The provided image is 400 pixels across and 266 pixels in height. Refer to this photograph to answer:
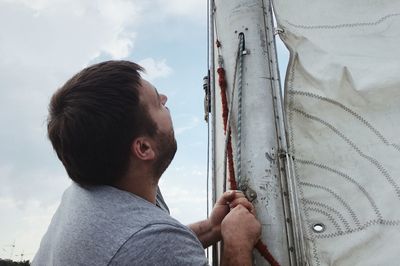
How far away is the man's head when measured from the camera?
5.10 feet

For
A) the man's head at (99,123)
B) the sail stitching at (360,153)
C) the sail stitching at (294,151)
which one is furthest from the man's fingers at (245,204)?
the sail stitching at (360,153)

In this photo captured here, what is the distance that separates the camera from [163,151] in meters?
1.70

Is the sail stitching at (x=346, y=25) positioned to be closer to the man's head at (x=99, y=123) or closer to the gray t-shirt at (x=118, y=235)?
the man's head at (x=99, y=123)

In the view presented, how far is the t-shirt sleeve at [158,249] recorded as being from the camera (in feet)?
4.15

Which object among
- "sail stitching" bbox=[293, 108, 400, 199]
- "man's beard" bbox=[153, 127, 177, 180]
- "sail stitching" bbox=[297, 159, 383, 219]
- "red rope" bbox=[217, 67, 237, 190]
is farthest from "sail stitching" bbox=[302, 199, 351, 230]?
"man's beard" bbox=[153, 127, 177, 180]

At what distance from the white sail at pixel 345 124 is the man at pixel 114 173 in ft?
1.57

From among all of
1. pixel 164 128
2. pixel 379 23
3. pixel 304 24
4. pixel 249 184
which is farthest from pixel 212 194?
pixel 379 23

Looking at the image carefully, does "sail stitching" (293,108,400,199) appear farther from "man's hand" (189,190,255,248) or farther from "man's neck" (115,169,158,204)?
"man's neck" (115,169,158,204)

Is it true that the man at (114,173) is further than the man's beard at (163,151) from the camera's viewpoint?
No

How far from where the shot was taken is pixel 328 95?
2246 mm

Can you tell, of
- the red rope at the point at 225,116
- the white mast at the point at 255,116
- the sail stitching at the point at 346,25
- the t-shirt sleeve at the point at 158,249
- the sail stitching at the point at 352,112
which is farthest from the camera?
the sail stitching at the point at 346,25

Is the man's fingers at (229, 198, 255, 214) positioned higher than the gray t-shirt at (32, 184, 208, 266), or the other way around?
the man's fingers at (229, 198, 255, 214)

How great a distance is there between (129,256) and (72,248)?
205 millimetres

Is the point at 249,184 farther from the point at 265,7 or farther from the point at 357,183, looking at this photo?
the point at 265,7
